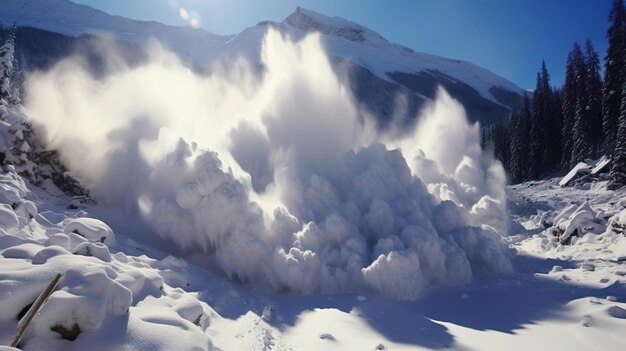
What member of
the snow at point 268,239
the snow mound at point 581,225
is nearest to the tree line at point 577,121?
the snow mound at point 581,225

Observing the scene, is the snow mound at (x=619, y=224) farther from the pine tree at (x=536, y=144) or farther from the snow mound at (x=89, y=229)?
the pine tree at (x=536, y=144)

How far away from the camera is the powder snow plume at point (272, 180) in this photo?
14930mm

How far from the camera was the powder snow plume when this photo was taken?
49.0ft

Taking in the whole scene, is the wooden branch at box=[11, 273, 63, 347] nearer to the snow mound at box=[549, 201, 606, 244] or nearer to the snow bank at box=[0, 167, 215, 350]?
the snow bank at box=[0, 167, 215, 350]

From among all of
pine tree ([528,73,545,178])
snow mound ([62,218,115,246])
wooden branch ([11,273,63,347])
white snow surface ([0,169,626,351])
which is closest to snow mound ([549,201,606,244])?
white snow surface ([0,169,626,351])

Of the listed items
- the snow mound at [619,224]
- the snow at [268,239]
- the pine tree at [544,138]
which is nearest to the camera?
the snow at [268,239]

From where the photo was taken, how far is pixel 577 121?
137ft

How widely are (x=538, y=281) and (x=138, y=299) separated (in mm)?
13661

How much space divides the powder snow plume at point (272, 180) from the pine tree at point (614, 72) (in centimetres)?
2018

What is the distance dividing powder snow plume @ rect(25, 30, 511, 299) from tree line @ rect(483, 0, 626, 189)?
1995 cm

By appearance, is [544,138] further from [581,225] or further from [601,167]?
[581,225]

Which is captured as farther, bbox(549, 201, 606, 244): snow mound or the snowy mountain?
the snowy mountain

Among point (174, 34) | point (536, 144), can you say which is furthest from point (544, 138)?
point (174, 34)

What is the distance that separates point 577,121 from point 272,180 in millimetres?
38169
